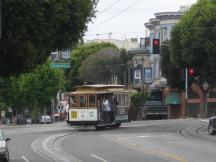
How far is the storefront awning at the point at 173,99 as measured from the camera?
87.3 meters

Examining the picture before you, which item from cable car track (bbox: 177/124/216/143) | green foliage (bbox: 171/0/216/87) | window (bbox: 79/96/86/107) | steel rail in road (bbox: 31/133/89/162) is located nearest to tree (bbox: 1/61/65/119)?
green foliage (bbox: 171/0/216/87)

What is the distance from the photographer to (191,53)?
4931cm

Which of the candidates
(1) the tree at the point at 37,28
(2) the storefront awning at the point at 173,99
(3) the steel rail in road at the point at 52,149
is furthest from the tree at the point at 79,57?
(1) the tree at the point at 37,28

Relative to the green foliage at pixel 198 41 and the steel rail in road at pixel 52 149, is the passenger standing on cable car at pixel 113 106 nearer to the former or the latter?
the steel rail in road at pixel 52 149

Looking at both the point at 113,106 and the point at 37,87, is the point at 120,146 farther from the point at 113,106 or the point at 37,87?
the point at 37,87

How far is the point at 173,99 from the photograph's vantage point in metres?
87.8

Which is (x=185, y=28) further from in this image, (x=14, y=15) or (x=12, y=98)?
(x=12, y=98)

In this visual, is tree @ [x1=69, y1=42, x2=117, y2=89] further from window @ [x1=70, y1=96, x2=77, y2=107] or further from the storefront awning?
window @ [x1=70, y1=96, x2=77, y2=107]

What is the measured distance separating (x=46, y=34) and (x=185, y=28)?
29496mm

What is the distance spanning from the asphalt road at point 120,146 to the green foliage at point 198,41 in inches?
201

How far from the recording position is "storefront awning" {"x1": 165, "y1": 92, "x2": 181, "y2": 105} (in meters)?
87.3

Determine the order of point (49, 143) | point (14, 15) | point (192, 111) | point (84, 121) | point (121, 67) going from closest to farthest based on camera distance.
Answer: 1. point (14, 15)
2. point (49, 143)
3. point (84, 121)
4. point (192, 111)
5. point (121, 67)

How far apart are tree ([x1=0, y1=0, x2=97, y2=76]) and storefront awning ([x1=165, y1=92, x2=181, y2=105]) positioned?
202 feet

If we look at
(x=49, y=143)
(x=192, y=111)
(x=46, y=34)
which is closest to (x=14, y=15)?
(x=46, y=34)
